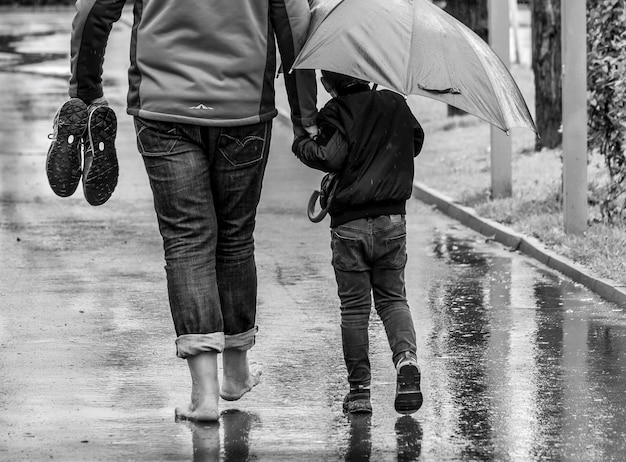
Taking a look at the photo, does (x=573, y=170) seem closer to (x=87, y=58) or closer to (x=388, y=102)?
(x=388, y=102)

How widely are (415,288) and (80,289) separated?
201 cm

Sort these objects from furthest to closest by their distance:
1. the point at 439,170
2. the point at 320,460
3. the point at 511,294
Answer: the point at 439,170, the point at 511,294, the point at 320,460

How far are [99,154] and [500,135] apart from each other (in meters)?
6.68

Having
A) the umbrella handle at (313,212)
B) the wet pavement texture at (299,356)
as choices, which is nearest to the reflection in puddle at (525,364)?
the wet pavement texture at (299,356)

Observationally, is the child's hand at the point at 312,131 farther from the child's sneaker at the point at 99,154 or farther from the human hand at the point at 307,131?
the child's sneaker at the point at 99,154

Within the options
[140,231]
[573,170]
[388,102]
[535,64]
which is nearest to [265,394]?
[388,102]

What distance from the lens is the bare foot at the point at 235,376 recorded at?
5.56m

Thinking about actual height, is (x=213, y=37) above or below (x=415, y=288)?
above

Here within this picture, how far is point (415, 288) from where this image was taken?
8719mm

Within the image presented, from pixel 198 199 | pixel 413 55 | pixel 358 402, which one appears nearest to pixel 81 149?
pixel 198 199

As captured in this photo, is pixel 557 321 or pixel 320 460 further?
pixel 557 321

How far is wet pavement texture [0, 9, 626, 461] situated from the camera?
17.0 feet

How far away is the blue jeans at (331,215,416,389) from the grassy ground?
319 cm

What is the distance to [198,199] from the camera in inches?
206
